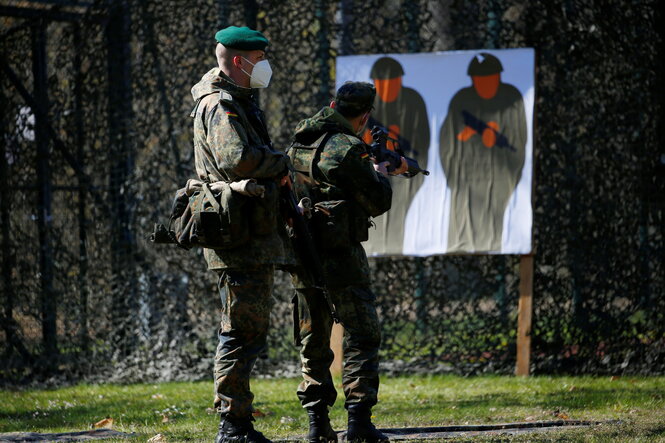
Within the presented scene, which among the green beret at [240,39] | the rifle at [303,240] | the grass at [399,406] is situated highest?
the green beret at [240,39]

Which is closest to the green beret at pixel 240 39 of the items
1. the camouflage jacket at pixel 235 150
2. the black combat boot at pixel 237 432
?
the camouflage jacket at pixel 235 150

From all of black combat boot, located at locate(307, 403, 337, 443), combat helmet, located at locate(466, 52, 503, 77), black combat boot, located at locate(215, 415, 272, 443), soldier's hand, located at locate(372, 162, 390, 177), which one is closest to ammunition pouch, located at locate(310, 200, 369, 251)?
soldier's hand, located at locate(372, 162, 390, 177)

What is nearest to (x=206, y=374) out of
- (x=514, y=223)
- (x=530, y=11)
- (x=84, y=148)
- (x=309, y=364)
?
(x=84, y=148)

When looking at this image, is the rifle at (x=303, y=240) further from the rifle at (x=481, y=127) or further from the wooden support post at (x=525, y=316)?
the rifle at (x=481, y=127)

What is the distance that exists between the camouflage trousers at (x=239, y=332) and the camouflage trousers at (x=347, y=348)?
39 cm

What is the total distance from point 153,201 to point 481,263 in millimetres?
2778

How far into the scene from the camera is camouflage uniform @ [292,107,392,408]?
4773 mm

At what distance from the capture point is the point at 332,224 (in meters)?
4.76

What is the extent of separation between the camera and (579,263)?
7.62 meters

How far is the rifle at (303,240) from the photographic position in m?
4.59

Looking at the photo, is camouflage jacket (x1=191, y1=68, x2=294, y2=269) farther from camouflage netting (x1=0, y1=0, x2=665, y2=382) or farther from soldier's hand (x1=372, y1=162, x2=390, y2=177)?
camouflage netting (x1=0, y1=0, x2=665, y2=382)

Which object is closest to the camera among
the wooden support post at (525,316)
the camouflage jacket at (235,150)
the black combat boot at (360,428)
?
the camouflage jacket at (235,150)

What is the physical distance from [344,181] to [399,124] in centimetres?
311

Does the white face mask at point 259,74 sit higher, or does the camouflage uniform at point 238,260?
the white face mask at point 259,74
